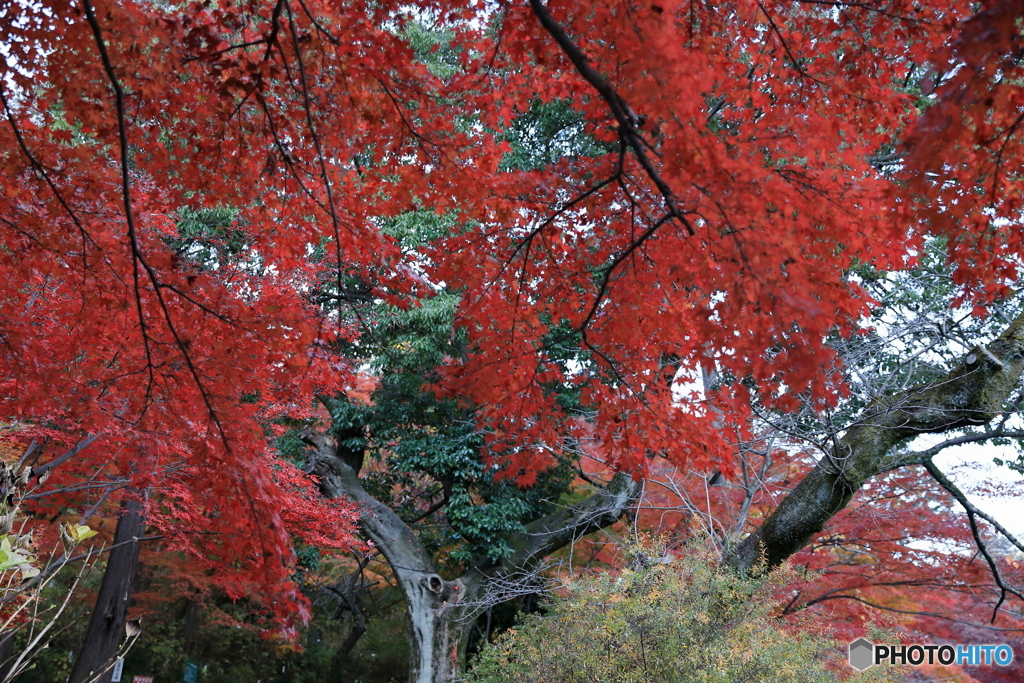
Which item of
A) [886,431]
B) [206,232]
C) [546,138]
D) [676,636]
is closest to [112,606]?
[206,232]

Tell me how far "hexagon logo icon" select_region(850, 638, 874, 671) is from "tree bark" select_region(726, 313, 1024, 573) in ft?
2.89

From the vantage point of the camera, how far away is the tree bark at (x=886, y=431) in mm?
5504

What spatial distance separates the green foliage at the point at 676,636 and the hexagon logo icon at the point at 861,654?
0.60 feet

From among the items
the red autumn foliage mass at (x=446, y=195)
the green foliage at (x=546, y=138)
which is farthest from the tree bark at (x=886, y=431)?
the green foliage at (x=546, y=138)

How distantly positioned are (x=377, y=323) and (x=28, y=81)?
214 inches

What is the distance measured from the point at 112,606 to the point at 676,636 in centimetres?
746

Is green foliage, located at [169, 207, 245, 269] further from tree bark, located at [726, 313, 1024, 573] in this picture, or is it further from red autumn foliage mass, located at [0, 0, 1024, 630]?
tree bark, located at [726, 313, 1024, 573]

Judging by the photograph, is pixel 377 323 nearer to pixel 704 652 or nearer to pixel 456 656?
pixel 456 656

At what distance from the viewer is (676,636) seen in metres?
5.08

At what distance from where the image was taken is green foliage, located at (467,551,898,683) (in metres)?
4.75

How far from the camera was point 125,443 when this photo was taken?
5.91m

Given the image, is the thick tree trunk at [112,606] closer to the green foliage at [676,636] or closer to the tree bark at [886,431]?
the green foliage at [676,636]

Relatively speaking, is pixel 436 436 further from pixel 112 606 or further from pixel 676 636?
pixel 676 636

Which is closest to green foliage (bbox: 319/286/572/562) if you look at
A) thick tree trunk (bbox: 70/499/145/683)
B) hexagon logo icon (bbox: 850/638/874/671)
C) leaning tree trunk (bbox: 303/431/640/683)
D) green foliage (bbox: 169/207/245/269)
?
leaning tree trunk (bbox: 303/431/640/683)
